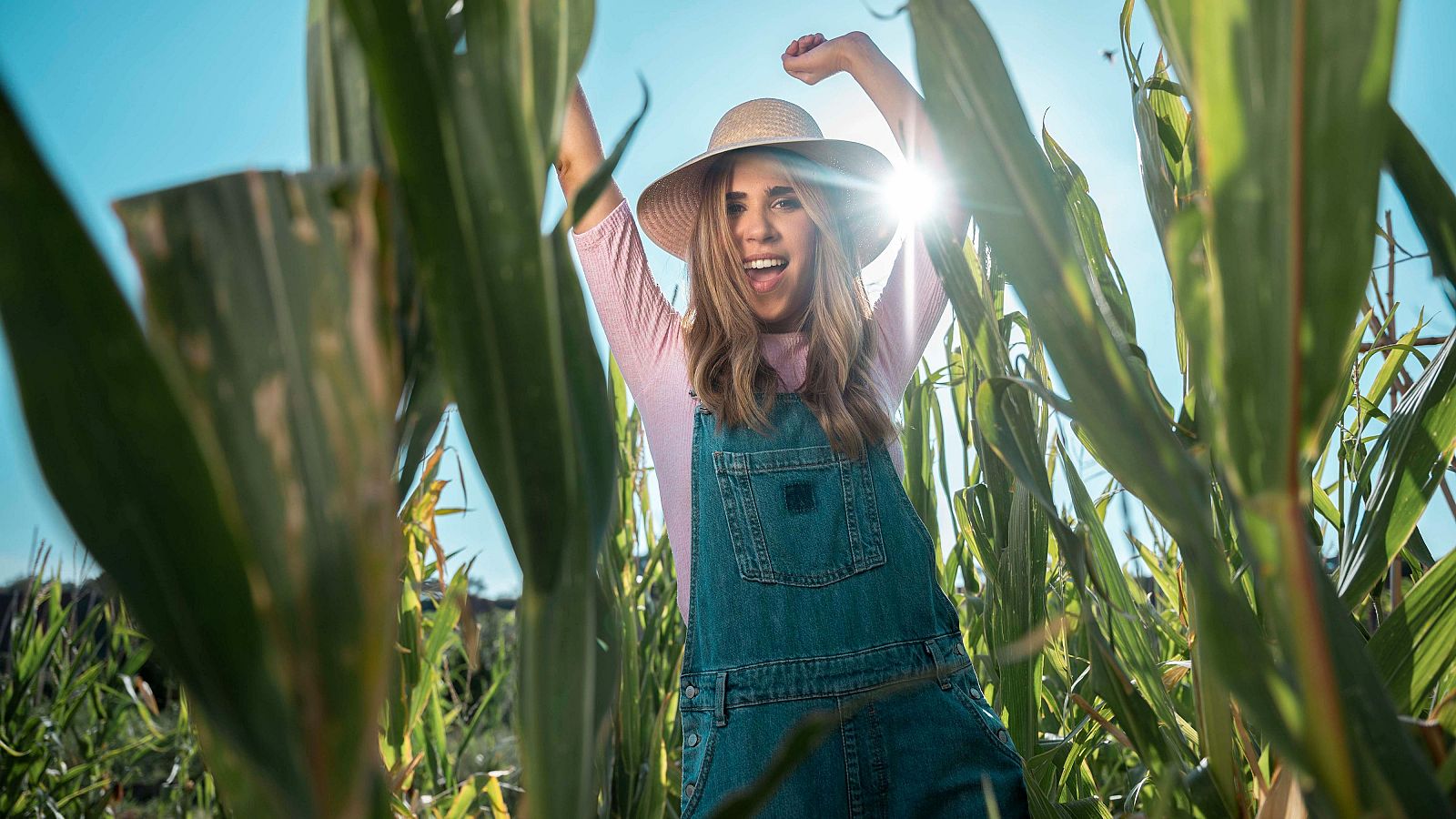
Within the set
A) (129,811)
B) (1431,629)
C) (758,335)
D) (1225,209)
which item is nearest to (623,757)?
(758,335)

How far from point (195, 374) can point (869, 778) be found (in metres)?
0.71

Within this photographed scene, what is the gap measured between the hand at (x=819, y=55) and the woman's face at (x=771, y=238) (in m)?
0.29

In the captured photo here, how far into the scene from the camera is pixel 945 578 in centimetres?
120

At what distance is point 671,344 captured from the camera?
1122mm

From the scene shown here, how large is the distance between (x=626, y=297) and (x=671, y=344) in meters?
0.08

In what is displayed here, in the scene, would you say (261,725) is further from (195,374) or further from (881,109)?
(881,109)

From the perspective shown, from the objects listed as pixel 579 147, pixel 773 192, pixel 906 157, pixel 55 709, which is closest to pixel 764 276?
pixel 773 192

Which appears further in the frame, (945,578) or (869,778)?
(945,578)

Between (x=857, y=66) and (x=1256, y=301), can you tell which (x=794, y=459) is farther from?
(x=1256, y=301)

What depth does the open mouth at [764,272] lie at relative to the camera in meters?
1.17

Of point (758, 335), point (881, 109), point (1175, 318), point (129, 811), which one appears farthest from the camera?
point (129, 811)

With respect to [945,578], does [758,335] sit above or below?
above

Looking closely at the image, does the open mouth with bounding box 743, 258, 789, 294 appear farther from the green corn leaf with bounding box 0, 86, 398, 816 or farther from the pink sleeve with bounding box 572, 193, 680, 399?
the green corn leaf with bounding box 0, 86, 398, 816

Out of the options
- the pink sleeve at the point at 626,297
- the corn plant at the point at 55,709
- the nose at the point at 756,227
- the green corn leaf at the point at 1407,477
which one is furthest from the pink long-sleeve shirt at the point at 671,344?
the corn plant at the point at 55,709
